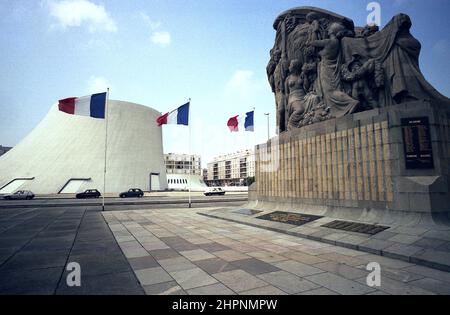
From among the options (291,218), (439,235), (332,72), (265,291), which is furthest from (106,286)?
(332,72)

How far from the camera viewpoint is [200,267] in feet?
20.3

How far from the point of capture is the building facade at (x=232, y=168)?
5359 inches

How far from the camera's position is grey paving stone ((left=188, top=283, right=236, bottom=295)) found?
15.3 ft

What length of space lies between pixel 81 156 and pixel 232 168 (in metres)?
104

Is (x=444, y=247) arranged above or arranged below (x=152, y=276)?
above

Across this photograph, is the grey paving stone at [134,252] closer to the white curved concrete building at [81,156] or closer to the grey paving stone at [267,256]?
the grey paving stone at [267,256]

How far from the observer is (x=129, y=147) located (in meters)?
59.6

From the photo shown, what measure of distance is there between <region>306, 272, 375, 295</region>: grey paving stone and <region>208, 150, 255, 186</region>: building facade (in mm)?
122107

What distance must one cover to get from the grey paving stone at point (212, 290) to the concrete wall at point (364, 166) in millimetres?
8141

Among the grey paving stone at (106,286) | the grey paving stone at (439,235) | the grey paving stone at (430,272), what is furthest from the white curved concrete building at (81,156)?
the grey paving stone at (430,272)

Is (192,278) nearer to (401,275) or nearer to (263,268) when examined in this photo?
(263,268)

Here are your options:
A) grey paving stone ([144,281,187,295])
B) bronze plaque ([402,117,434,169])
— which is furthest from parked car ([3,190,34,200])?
bronze plaque ([402,117,434,169])

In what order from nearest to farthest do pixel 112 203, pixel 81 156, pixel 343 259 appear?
pixel 343 259 < pixel 112 203 < pixel 81 156

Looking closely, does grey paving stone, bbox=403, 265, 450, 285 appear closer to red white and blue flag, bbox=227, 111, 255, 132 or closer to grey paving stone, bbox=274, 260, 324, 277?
grey paving stone, bbox=274, 260, 324, 277
